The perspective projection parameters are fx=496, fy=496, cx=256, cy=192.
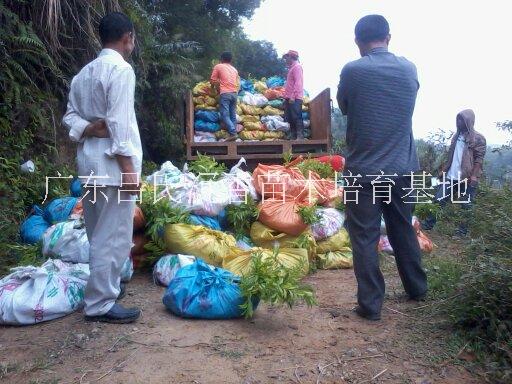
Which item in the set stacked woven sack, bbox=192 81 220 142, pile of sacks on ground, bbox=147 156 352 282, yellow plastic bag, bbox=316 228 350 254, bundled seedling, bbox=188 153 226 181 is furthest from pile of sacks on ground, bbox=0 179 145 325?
stacked woven sack, bbox=192 81 220 142

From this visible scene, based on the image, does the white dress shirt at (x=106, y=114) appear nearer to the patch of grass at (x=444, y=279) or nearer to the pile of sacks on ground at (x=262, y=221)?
the pile of sacks on ground at (x=262, y=221)

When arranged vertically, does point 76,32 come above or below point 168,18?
below

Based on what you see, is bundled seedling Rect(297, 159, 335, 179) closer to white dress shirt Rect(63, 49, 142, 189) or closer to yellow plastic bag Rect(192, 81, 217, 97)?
yellow plastic bag Rect(192, 81, 217, 97)

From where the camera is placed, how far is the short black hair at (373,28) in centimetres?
286

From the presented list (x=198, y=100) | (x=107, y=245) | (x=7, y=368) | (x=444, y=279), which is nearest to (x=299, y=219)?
(x=444, y=279)

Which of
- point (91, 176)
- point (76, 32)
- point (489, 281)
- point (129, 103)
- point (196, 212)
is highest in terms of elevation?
point (76, 32)

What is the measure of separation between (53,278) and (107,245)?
53 centimetres

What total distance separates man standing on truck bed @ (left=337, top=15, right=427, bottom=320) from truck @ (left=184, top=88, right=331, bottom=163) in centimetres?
347

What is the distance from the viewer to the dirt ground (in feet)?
7.20

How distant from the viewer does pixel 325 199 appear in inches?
177

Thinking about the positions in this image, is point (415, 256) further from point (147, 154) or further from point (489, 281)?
point (147, 154)

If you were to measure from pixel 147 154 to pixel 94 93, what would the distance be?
5.91m

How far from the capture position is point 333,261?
162 inches

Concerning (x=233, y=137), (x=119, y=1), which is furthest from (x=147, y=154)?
(x=119, y=1)
